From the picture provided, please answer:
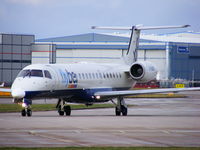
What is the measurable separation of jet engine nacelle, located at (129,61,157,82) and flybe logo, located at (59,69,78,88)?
5.05 m

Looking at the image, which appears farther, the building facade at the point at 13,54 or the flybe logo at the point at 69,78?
the building facade at the point at 13,54

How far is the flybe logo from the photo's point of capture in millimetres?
33947

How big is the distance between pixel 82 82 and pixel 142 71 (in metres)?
4.55

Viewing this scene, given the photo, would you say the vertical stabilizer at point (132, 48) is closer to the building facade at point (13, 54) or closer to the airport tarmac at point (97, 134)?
the airport tarmac at point (97, 134)

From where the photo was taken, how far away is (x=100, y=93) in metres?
36.3

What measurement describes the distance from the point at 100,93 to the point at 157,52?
72.1 m

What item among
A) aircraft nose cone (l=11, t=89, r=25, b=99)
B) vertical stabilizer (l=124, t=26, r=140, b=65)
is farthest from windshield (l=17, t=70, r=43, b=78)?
vertical stabilizer (l=124, t=26, r=140, b=65)

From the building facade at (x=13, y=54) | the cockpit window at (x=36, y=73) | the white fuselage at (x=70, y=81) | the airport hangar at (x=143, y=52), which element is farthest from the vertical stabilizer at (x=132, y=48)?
the airport hangar at (x=143, y=52)

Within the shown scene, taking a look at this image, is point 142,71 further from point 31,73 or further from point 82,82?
point 31,73

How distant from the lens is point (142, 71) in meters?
38.2

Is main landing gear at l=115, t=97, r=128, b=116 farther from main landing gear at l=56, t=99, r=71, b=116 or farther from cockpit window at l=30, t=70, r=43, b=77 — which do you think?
cockpit window at l=30, t=70, r=43, b=77

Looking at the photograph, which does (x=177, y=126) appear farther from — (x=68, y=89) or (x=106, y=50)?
(x=106, y=50)

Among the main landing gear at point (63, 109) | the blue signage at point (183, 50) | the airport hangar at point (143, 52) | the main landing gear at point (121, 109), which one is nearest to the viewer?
the main landing gear at point (63, 109)

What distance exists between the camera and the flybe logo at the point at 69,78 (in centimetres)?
3395
